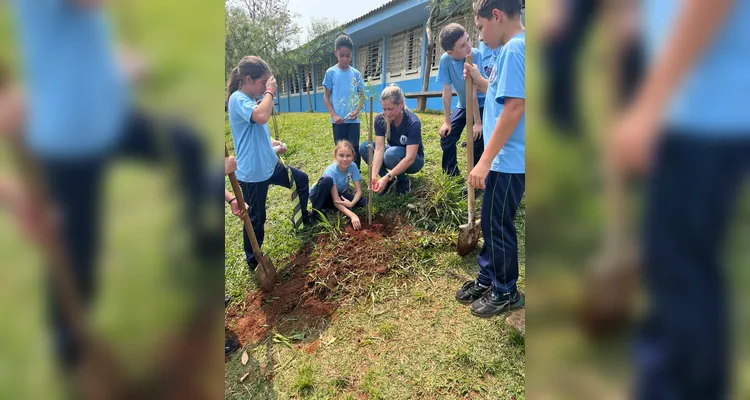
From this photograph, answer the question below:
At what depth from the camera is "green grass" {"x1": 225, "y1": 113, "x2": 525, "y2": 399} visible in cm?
225

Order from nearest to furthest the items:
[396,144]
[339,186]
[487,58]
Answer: [487,58], [339,186], [396,144]

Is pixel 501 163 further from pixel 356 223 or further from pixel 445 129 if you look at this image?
pixel 445 129

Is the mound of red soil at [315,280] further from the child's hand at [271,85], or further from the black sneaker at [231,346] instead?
the child's hand at [271,85]

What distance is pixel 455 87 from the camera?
4547 mm

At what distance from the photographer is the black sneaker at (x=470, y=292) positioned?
2859 mm

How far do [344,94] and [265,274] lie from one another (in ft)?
9.79

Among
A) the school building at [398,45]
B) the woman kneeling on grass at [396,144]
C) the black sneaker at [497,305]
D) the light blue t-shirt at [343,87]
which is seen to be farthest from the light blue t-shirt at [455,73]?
the school building at [398,45]

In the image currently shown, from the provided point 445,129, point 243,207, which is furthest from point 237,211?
point 445,129
